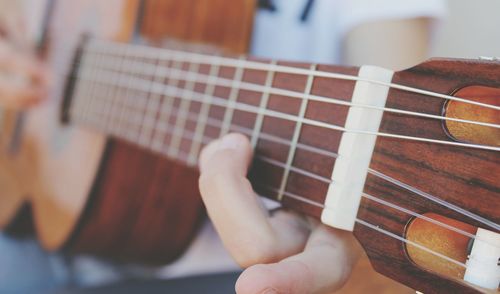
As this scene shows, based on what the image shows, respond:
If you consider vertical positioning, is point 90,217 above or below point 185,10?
below

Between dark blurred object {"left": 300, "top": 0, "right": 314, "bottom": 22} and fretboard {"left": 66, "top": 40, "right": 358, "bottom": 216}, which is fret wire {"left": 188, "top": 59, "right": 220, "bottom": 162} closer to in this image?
fretboard {"left": 66, "top": 40, "right": 358, "bottom": 216}

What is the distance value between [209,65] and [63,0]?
1.83 feet

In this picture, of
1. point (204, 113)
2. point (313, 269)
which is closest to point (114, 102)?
point (204, 113)

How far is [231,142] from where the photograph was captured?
0.43 meters

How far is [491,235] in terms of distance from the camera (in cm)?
28

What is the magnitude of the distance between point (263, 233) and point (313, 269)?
0.05m

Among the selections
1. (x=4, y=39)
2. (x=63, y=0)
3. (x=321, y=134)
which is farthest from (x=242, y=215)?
(x=4, y=39)

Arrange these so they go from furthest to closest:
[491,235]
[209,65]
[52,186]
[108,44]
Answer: [52,186] → [108,44] → [209,65] → [491,235]

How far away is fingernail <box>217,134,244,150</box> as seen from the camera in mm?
426

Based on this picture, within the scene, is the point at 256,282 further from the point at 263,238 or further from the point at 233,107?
the point at 233,107

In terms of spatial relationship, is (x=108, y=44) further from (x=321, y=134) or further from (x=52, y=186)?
(x=321, y=134)

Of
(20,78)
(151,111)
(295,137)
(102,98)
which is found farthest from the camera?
(20,78)

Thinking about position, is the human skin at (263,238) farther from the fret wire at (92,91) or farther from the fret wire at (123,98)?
the fret wire at (92,91)

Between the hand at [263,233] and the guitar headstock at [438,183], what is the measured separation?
0.12 ft
